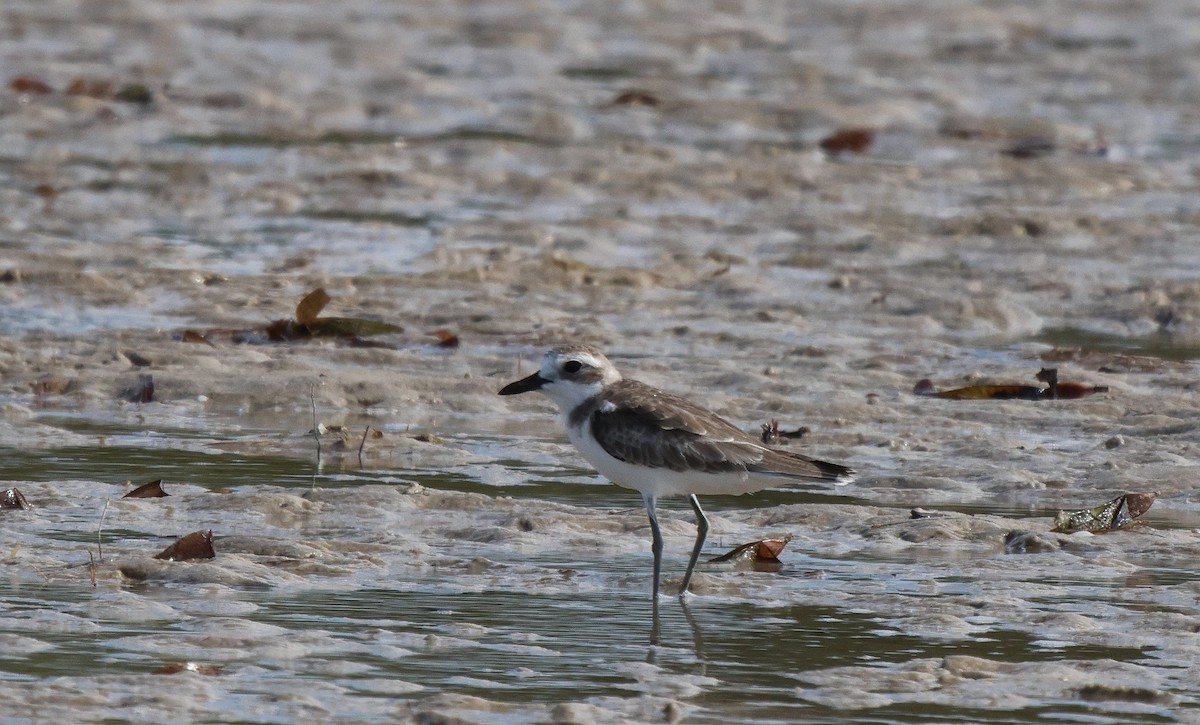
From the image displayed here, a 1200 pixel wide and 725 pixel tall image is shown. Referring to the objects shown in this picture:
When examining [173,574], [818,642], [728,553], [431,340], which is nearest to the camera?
[818,642]

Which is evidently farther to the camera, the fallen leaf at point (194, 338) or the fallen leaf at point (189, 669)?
the fallen leaf at point (194, 338)

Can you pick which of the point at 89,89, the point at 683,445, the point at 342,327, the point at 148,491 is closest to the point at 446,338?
the point at 342,327

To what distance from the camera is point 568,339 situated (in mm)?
11062

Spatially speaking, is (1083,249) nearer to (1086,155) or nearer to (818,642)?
(1086,155)

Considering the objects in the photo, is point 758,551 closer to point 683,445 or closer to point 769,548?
point 769,548

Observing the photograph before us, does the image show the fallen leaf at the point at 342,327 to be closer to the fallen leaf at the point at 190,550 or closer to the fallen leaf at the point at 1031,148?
the fallen leaf at the point at 190,550

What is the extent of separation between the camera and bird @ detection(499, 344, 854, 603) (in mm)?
7246

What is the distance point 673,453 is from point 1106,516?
72.7 inches

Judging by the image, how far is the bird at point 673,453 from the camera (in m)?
7.25

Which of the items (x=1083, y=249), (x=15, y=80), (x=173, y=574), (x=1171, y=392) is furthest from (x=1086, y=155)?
(x=173, y=574)

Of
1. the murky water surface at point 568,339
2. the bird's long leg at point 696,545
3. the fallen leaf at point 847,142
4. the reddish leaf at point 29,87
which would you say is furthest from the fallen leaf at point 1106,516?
the reddish leaf at point 29,87

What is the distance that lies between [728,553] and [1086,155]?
11027mm

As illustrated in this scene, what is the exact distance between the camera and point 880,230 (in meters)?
14.4

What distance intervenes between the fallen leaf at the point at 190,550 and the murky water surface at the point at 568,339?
156mm
